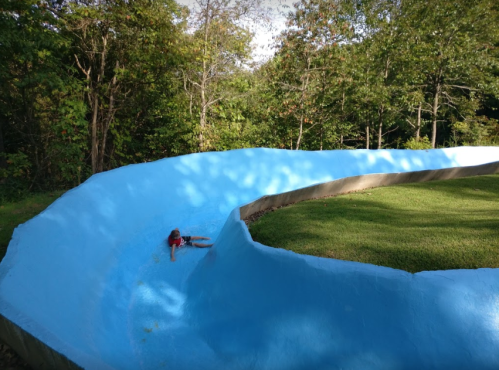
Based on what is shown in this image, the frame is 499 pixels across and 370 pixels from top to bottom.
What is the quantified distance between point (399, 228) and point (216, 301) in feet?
10.9

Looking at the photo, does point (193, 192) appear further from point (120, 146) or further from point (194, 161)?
point (120, 146)

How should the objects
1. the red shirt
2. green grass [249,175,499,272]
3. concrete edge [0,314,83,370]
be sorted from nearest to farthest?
1. concrete edge [0,314,83,370]
2. green grass [249,175,499,272]
3. the red shirt

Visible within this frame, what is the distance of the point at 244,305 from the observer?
4.66 m

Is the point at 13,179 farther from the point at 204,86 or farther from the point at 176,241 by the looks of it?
the point at 204,86

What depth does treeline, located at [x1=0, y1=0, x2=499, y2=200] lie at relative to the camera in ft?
40.9

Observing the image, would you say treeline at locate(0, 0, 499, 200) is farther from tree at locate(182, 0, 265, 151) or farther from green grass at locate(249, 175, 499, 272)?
green grass at locate(249, 175, 499, 272)

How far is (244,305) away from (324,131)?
16.4 metres

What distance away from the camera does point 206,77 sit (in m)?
15.7

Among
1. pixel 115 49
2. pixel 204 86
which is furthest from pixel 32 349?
pixel 204 86

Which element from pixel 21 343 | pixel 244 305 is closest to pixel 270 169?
pixel 244 305

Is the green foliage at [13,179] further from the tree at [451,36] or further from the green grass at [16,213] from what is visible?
the tree at [451,36]

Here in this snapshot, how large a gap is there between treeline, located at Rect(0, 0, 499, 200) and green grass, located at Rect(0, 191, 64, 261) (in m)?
1.71

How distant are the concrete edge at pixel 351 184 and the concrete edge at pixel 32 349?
16.6 ft

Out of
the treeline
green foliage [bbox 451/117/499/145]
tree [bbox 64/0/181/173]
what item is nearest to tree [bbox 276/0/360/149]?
the treeline
